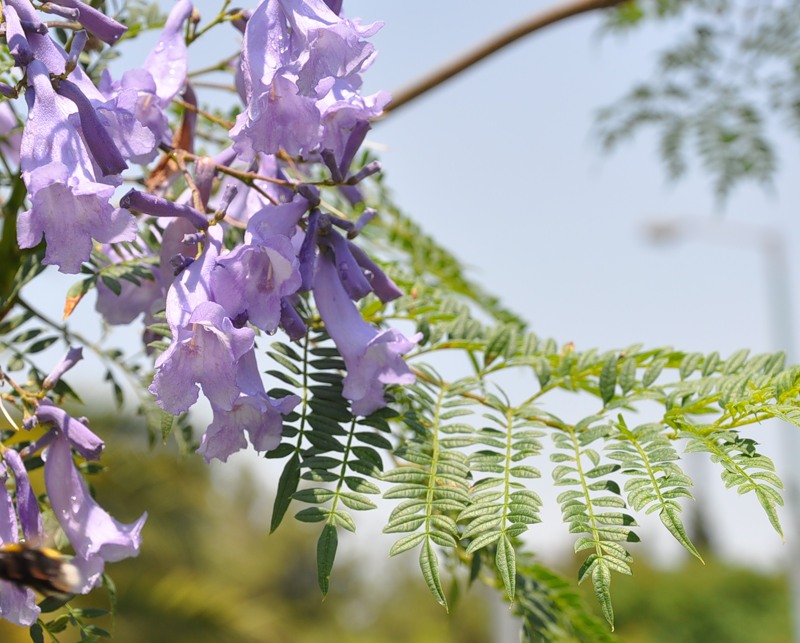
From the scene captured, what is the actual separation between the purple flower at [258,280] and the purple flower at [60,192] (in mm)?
96

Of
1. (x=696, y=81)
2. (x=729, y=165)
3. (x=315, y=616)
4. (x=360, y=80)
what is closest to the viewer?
(x=360, y=80)

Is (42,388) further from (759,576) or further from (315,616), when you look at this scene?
(759,576)

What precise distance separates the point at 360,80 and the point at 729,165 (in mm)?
2532

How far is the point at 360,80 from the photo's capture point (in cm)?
105

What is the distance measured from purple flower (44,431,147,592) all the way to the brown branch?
57.3 inches

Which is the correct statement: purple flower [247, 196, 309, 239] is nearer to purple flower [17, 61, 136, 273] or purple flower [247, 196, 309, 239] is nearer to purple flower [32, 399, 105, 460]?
purple flower [17, 61, 136, 273]

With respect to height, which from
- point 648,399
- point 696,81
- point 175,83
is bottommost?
point 648,399

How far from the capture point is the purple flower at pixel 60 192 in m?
0.88

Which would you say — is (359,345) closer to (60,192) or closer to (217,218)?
(217,218)

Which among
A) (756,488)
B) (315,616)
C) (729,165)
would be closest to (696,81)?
(729,165)

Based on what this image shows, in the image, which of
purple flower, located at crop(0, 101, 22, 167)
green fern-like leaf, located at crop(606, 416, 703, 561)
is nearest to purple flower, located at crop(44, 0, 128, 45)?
purple flower, located at crop(0, 101, 22, 167)

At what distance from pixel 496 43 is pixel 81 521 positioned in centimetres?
174

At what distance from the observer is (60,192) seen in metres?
0.90

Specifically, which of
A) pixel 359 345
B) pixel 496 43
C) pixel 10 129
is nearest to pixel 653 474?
pixel 359 345
